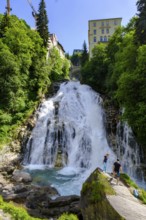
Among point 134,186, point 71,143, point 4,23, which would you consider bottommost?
point 134,186

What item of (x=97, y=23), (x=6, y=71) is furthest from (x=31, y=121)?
(x=97, y=23)

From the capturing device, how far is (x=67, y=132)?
25.8 m

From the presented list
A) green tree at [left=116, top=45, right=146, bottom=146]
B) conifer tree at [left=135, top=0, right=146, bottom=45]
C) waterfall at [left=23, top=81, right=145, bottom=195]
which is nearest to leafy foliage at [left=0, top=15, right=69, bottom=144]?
waterfall at [left=23, top=81, right=145, bottom=195]

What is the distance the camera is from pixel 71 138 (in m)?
25.3

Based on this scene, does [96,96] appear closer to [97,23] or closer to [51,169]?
[51,169]

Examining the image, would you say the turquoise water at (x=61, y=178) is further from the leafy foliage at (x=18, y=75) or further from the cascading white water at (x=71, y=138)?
the leafy foliage at (x=18, y=75)

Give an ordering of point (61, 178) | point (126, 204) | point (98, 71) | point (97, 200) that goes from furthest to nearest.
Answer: point (98, 71)
point (61, 178)
point (97, 200)
point (126, 204)

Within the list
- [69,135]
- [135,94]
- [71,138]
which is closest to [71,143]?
[71,138]

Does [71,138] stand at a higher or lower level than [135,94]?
lower

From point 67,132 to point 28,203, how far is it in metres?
12.5

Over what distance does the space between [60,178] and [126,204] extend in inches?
448

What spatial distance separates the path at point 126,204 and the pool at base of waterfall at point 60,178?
708 centimetres

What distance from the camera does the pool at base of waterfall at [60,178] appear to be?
58.3 feet

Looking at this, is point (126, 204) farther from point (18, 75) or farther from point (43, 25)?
point (43, 25)
